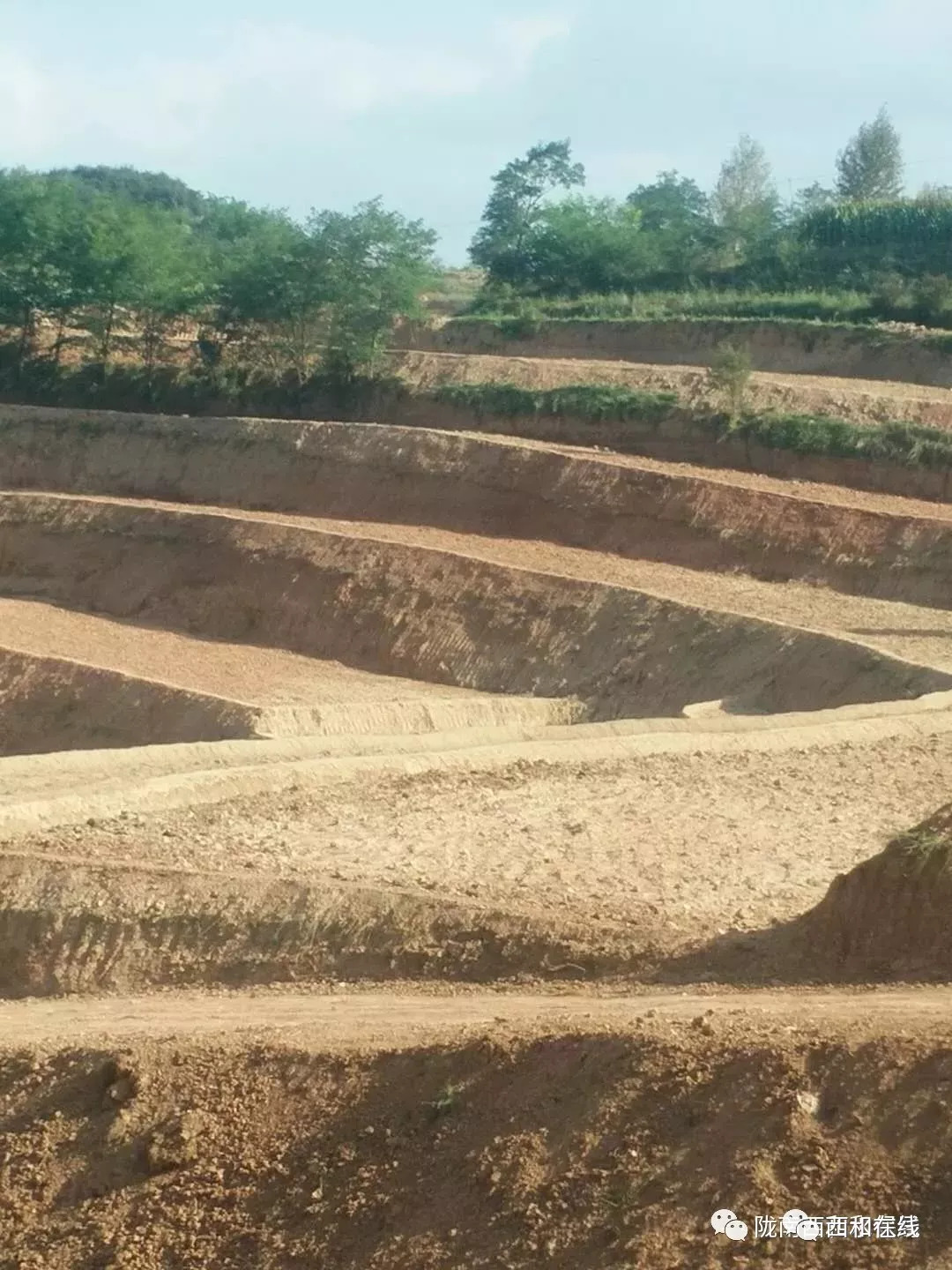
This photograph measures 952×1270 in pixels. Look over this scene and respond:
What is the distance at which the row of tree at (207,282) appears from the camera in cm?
4772

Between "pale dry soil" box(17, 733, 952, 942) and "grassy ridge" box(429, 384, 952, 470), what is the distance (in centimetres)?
1779

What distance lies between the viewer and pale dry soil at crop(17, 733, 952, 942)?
1358 centimetres

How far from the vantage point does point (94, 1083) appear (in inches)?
423

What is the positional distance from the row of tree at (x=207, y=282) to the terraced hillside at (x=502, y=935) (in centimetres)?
1771

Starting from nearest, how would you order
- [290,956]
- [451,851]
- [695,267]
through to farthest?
1. [290,956]
2. [451,851]
3. [695,267]

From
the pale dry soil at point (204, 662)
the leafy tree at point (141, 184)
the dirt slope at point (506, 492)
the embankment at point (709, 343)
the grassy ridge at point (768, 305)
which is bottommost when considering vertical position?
the pale dry soil at point (204, 662)

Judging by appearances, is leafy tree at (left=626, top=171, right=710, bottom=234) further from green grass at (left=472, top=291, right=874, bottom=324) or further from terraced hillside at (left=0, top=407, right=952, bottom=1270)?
terraced hillside at (left=0, top=407, right=952, bottom=1270)

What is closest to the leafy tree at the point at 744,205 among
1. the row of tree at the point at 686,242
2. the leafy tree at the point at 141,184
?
the row of tree at the point at 686,242

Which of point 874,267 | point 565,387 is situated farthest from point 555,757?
point 874,267

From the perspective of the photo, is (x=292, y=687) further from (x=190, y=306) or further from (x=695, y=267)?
(x=695, y=267)

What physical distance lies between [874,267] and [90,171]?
98141mm

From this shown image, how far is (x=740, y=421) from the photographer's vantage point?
126 feet

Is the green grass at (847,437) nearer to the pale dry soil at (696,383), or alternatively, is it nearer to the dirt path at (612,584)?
the pale dry soil at (696,383)

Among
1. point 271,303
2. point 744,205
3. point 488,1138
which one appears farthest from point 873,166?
point 488,1138
